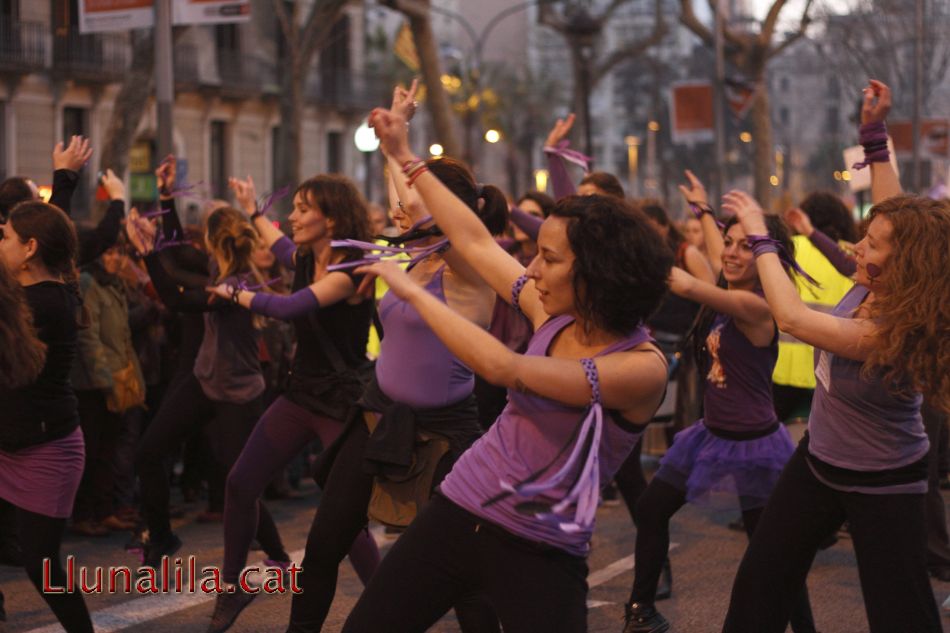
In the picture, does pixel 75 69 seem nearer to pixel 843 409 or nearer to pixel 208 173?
pixel 208 173

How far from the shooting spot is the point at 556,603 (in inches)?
151

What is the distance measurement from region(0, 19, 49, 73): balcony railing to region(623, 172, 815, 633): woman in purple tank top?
3139 centimetres

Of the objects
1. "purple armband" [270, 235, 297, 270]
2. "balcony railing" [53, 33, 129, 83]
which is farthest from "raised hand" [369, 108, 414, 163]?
"balcony railing" [53, 33, 129, 83]

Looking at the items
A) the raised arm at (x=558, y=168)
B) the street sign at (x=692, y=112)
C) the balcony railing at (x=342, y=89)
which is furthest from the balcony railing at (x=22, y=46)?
the raised arm at (x=558, y=168)

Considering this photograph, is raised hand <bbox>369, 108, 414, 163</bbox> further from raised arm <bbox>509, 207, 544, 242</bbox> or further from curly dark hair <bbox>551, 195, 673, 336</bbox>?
raised arm <bbox>509, 207, 544, 242</bbox>

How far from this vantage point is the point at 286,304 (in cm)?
584

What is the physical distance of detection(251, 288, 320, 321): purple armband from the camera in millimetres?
5836

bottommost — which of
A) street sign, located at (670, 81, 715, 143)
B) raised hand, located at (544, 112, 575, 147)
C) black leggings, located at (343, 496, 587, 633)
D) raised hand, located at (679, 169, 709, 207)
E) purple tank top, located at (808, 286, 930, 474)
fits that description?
black leggings, located at (343, 496, 587, 633)

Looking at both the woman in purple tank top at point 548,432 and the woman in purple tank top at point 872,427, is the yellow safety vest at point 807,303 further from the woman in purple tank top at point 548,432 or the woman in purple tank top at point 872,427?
the woman in purple tank top at point 548,432

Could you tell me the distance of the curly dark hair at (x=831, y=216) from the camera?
9578mm

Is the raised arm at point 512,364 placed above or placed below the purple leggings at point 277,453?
above

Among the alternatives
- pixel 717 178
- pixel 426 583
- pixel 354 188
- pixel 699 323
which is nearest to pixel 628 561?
pixel 699 323

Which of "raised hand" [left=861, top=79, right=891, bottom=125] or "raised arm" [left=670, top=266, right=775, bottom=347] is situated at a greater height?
"raised hand" [left=861, top=79, right=891, bottom=125]

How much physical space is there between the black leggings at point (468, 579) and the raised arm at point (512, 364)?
0.41 metres
